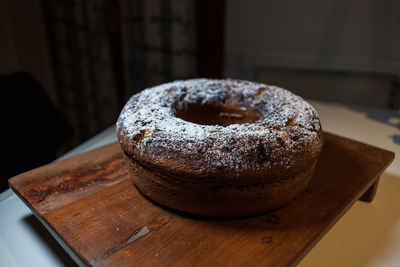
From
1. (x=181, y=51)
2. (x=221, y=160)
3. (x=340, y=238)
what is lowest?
(x=340, y=238)

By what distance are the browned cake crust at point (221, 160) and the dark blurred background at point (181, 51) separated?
39.4 inches

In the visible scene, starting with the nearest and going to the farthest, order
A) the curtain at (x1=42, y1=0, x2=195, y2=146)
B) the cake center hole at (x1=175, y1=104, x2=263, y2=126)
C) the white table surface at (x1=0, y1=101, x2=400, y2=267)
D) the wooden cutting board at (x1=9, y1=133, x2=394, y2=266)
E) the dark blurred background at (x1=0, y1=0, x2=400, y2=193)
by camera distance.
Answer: the wooden cutting board at (x1=9, y1=133, x2=394, y2=266)
the white table surface at (x1=0, y1=101, x2=400, y2=267)
the cake center hole at (x1=175, y1=104, x2=263, y2=126)
the dark blurred background at (x1=0, y1=0, x2=400, y2=193)
the curtain at (x1=42, y1=0, x2=195, y2=146)

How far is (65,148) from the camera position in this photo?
311cm

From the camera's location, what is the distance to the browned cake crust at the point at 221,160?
0.75m

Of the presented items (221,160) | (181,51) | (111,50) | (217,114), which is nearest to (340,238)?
(221,160)

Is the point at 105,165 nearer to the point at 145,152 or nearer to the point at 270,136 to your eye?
the point at 145,152

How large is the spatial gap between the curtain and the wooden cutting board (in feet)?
4.62

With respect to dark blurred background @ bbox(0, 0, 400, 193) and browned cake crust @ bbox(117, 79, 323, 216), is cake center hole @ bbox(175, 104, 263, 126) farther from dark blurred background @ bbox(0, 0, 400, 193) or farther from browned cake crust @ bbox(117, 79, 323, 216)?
dark blurred background @ bbox(0, 0, 400, 193)

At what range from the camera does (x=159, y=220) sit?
79cm

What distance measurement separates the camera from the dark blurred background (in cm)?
181

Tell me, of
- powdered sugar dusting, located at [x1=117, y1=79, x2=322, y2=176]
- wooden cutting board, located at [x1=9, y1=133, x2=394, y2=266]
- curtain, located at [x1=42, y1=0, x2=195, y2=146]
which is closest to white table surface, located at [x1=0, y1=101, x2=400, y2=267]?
wooden cutting board, located at [x1=9, y1=133, x2=394, y2=266]

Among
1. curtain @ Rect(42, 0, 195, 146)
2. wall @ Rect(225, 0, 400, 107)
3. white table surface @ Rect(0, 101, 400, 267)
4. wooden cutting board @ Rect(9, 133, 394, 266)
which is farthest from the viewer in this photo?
curtain @ Rect(42, 0, 195, 146)

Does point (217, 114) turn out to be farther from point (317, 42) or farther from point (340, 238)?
point (317, 42)

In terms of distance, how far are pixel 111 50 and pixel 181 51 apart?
0.73 metres
